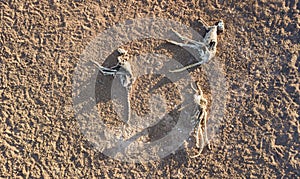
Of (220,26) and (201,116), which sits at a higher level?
(220,26)

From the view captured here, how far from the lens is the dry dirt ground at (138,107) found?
4.72 feet

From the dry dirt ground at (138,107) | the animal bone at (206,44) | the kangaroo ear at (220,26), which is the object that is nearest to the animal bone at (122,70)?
the dry dirt ground at (138,107)

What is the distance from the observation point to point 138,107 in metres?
1.46

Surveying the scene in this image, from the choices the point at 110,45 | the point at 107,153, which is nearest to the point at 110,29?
the point at 110,45

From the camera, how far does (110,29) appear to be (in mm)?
1459

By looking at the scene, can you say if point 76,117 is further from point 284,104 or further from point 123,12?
point 284,104

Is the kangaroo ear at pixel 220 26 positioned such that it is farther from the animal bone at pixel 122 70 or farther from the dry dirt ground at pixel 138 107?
the animal bone at pixel 122 70

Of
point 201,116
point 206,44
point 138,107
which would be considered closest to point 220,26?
point 206,44

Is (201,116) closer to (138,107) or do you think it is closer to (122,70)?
(138,107)

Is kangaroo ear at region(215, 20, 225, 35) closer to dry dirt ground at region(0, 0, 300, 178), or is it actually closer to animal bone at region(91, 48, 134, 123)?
dry dirt ground at region(0, 0, 300, 178)

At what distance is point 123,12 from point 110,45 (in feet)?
0.51

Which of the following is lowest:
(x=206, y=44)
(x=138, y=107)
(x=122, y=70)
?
(x=138, y=107)

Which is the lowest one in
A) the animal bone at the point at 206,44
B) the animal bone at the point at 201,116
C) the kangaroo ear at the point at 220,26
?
the animal bone at the point at 201,116

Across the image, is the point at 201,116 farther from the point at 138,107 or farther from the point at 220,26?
the point at 220,26
